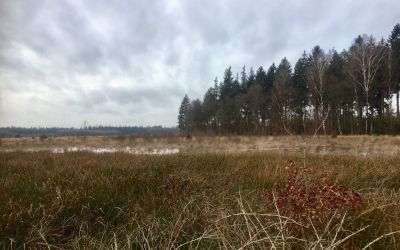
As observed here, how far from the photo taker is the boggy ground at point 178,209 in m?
2.91

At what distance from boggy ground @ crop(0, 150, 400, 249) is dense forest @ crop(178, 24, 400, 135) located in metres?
10.2

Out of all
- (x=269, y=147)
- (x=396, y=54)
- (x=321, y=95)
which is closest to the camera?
(x=269, y=147)

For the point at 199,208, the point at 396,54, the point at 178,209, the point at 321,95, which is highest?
the point at 396,54

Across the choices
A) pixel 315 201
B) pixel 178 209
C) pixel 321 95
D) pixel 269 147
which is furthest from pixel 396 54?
pixel 315 201

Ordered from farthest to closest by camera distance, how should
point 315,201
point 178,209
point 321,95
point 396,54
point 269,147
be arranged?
point 396,54 → point 321,95 → point 269,147 → point 178,209 → point 315,201

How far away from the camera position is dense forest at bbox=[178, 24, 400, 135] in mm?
34938

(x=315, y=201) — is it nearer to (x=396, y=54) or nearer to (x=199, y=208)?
(x=199, y=208)

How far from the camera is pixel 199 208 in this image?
Answer: 4.17m

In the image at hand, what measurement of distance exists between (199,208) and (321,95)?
31.0 meters

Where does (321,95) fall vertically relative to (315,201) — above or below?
above

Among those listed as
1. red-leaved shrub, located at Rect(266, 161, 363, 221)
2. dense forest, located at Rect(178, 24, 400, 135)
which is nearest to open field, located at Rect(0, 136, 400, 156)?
dense forest, located at Rect(178, 24, 400, 135)

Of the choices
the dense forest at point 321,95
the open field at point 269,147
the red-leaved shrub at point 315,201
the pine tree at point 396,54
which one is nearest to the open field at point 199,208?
the red-leaved shrub at point 315,201

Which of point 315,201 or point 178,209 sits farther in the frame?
point 178,209

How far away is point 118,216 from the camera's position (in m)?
4.80
